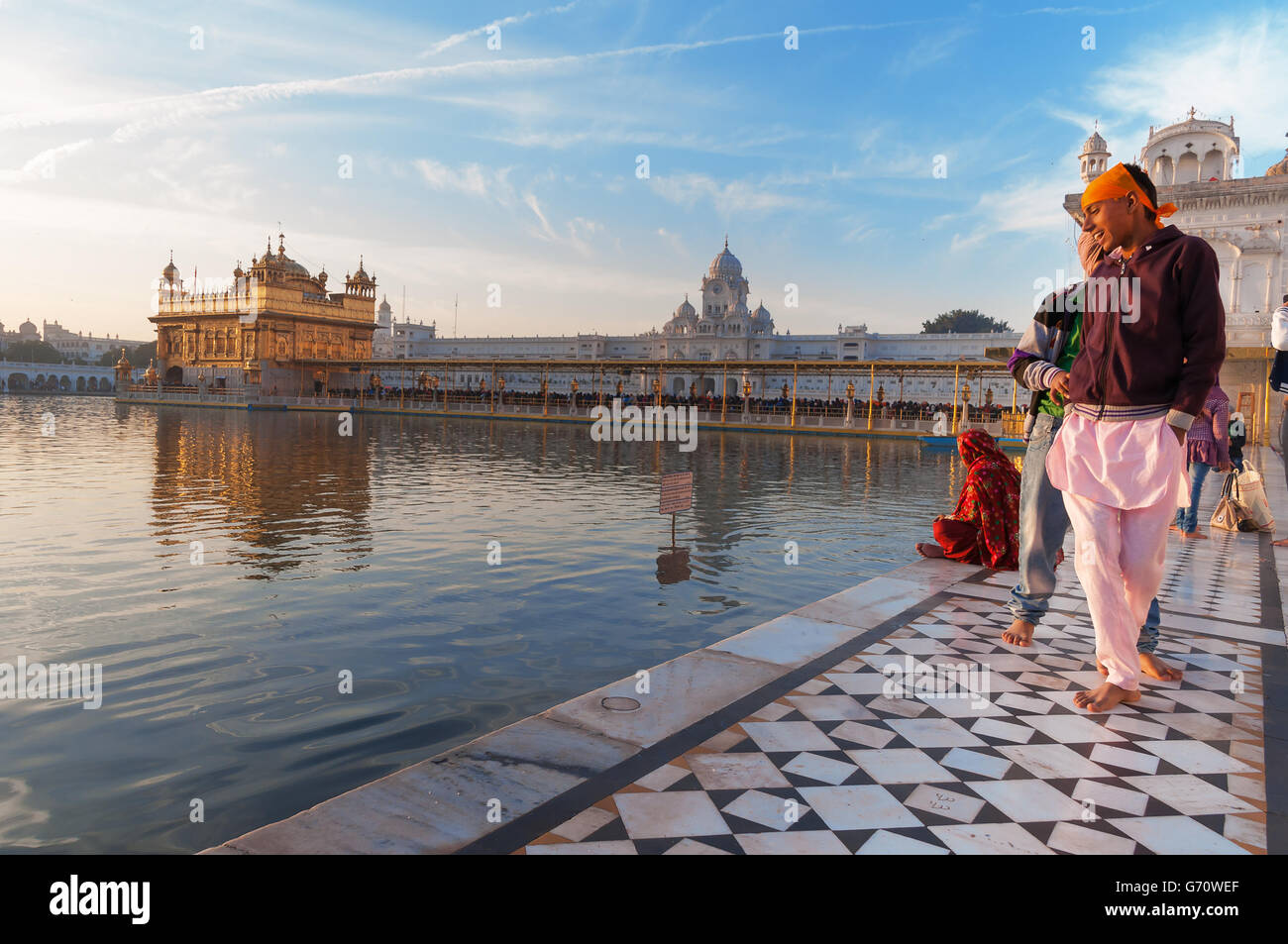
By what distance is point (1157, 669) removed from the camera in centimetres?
364

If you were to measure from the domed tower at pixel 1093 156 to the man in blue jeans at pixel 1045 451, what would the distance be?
33.8m

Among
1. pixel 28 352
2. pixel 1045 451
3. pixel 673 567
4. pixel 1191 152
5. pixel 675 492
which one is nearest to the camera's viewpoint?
pixel 1045 451

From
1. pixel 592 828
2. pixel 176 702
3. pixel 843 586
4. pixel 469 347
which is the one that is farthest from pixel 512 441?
pixel 469 347

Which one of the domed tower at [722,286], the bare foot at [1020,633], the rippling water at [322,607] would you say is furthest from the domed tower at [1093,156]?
the domed tower at [722,286]

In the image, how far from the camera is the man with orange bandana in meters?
2.95

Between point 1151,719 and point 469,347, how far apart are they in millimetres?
83222

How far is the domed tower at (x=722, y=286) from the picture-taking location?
86250 mm

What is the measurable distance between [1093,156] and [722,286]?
55.3m

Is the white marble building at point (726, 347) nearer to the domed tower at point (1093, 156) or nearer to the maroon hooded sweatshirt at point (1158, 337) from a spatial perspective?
the domed tower at point (1093, 156)

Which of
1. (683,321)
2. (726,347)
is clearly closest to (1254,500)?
(726,347)

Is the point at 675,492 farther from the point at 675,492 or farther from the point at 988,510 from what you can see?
the point at 988,510

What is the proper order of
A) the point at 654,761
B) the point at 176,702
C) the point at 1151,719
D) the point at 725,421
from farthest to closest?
the point at 725,421
the point at 176,702
the point at 1151,719
the point at 654,761
